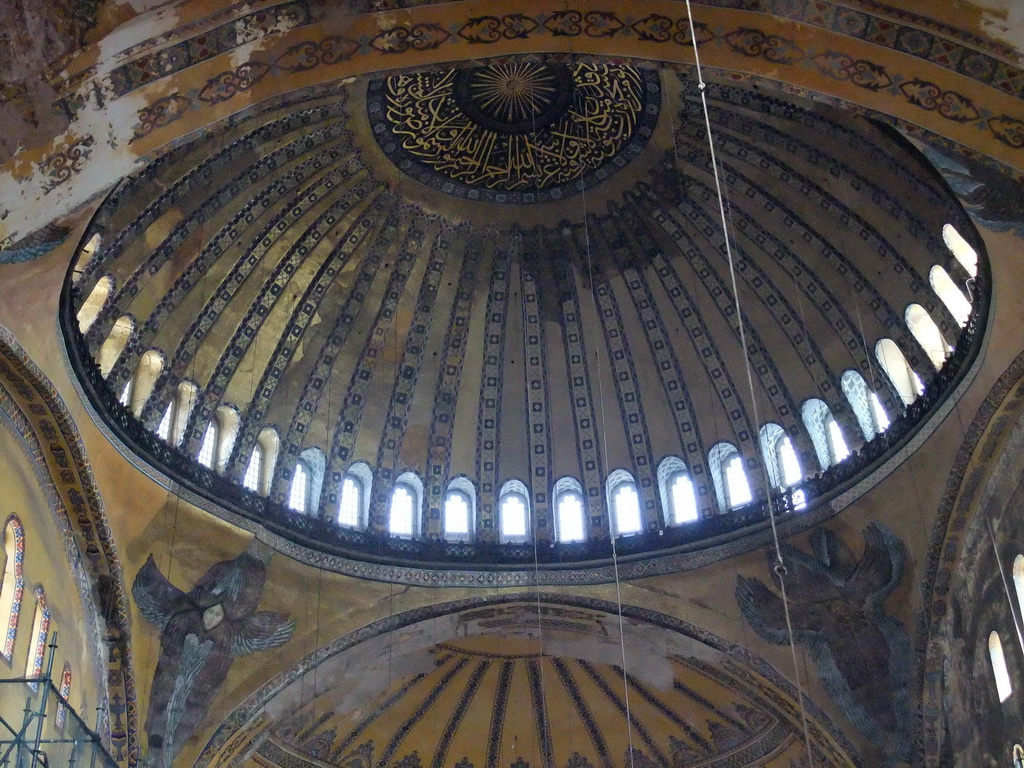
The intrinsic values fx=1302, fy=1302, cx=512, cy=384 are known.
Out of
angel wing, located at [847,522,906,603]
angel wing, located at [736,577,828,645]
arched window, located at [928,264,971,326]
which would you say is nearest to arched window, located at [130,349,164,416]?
angel wing, located at [736,577,828,645]

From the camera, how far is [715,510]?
20.0 m

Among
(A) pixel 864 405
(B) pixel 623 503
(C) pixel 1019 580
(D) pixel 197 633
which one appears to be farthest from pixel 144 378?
(C) pixel 1019 580

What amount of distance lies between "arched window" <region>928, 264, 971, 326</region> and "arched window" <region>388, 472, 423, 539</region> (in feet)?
27.5

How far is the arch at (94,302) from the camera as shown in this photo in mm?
16281

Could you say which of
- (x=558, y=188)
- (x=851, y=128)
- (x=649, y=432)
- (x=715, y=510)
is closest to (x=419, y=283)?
(x=558, y=188)

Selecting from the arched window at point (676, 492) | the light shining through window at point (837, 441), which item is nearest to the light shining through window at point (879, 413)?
the light shining through window at point (837, 441)

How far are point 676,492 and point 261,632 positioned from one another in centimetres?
670

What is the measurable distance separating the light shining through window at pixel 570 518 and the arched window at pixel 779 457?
3.06 m

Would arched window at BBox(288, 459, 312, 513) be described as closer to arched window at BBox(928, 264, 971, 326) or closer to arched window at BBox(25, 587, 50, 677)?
arched window at BBox(25, 587, 50, 677)

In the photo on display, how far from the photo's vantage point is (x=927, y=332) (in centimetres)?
1773

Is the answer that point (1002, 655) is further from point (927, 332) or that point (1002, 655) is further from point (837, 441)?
point (927, 332)

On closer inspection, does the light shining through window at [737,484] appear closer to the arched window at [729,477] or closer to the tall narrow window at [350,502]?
the arched window at [729,477]

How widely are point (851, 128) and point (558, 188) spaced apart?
4861mm

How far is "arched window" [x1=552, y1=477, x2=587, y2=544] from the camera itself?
20578 mm
